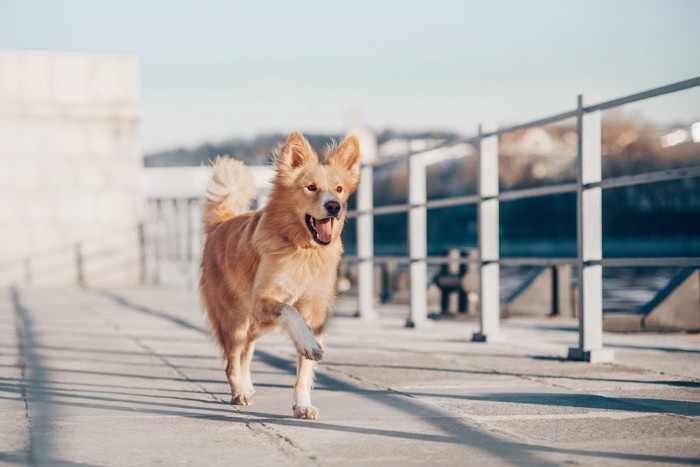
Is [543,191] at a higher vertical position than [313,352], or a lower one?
higher

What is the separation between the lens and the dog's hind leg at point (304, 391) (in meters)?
5.50

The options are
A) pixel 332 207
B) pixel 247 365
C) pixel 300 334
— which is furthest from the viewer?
pixel 247 365

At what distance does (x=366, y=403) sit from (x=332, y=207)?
1.10 metres

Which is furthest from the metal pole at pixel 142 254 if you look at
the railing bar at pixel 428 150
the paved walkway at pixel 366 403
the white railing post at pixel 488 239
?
the white railing post at pixel 488 239

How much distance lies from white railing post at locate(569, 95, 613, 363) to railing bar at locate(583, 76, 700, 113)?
0.12 metres

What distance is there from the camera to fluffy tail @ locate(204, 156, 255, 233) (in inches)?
291

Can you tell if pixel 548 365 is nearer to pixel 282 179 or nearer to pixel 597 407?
pixel 597 407

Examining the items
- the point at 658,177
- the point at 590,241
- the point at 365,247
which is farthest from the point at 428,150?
the point at 658,177

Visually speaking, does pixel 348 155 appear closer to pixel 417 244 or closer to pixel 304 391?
pixel 304 391

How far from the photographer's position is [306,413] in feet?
18.0

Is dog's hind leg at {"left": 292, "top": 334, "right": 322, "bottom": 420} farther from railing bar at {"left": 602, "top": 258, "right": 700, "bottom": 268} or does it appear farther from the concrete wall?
the concrete wall

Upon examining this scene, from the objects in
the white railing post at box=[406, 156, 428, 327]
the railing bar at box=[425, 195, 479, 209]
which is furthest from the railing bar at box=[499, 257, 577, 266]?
the white railing post at box=[406, 156, 428, 327]

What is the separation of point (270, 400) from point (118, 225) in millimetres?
22331

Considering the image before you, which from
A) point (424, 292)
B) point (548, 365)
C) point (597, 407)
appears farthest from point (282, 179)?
point (424, 292)
